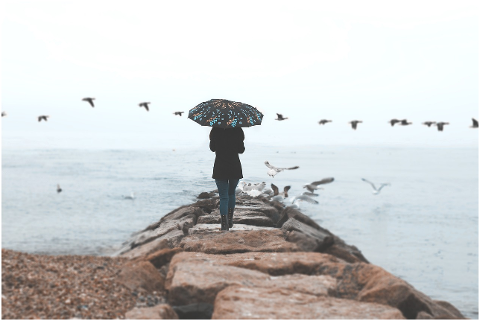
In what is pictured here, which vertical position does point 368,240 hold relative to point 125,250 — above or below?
below

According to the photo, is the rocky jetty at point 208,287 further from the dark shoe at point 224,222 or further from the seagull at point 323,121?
the seagull at point 323,121

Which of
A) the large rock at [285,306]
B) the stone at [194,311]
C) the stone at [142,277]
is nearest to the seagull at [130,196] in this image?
the stone at [142,277]

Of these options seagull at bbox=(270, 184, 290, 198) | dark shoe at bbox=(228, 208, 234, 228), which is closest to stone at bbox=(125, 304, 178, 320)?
dark shoe at bbox=(228, 208, 234, 228)

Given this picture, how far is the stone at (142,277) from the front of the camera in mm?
4793

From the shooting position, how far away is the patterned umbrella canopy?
7.05 m

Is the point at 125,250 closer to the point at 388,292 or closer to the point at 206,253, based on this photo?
the point at 206,253

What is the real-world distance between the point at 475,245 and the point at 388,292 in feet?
44.3

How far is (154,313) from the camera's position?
4125 millimetres

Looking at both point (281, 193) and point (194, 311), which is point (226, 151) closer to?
point (194, 311)

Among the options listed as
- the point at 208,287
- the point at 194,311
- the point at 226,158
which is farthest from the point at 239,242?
the point at 194,311

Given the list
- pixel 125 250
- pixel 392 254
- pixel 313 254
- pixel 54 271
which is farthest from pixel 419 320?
pixel 392 254

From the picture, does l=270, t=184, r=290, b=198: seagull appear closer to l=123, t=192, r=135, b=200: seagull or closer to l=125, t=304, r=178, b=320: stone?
l=123, t=192, r=135, b=200: seagull

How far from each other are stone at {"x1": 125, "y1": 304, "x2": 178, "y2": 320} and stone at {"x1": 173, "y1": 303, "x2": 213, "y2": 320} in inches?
3.4

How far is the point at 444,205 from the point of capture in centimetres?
2400
